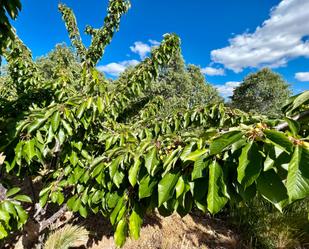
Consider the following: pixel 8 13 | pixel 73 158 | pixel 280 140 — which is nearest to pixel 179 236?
pixel 73 158

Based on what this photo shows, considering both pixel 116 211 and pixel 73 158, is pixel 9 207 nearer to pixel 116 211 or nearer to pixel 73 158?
pixel 73 158

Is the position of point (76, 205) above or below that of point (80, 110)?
below

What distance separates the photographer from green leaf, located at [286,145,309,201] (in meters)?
0.86

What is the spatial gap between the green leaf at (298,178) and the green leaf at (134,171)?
829 millimetres

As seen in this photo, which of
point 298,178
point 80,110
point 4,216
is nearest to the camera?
point 298,178

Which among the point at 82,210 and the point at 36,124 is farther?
the point at 82,210

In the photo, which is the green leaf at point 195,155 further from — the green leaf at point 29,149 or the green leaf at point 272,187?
the green leaf at point 29,149

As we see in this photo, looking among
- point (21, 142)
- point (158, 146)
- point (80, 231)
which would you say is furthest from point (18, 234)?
point (158, 146)

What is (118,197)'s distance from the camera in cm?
169

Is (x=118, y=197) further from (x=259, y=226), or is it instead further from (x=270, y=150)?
(x=259, y=226)

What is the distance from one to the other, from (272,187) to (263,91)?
86.0 feet

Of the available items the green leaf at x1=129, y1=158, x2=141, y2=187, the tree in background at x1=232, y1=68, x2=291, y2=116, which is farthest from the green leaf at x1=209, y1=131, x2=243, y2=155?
the tree in background at x1=232, y1=68, x2=291, y2=116

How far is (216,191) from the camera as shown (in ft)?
3.65

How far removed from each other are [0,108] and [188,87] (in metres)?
17.6
